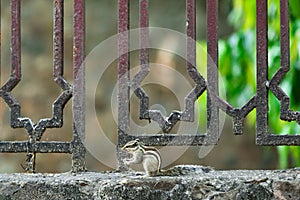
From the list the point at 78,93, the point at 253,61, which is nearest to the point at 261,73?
the point at 78,93

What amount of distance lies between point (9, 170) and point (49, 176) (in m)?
3.88

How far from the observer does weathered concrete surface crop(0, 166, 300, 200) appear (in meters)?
1.85

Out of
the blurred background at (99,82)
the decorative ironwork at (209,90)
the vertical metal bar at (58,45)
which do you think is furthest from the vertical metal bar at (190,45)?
the blurred background at (99,82)

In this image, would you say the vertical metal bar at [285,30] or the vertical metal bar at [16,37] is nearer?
the vertical metal bar at [285,30]

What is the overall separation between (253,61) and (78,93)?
2488 millimetres

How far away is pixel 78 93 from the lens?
203cm

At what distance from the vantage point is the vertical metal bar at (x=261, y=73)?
6.40 ft

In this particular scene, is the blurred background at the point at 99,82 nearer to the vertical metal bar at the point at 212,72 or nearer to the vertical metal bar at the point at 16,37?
the vertical metal bar at the point at 16,37

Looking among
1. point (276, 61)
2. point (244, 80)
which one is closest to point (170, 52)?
point (244, 80)

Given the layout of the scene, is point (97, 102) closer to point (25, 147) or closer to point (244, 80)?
point (244, 80)

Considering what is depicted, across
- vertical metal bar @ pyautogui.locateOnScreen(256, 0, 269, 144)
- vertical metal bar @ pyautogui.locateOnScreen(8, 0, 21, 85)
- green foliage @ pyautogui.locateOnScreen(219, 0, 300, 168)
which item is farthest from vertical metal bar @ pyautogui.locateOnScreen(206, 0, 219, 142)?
green foliage @ pyautogui.locateOnScreen(219, 0, 300, 168)

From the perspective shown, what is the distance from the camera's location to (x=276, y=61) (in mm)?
3932

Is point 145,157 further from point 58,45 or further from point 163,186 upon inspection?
point 58,45

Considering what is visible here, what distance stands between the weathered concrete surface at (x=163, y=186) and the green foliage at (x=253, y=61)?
1.96 metres
